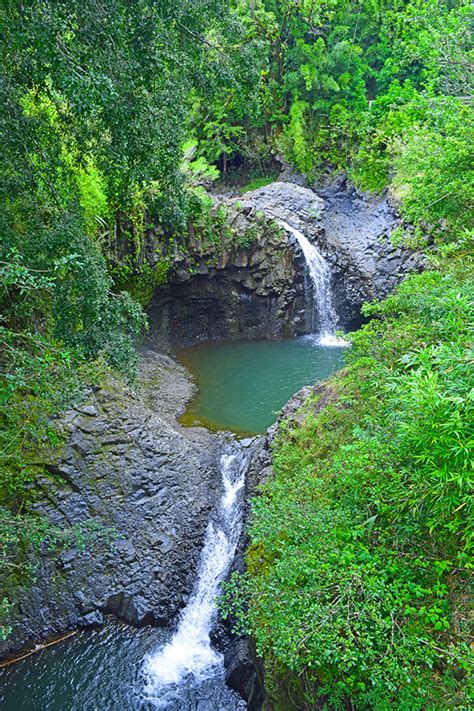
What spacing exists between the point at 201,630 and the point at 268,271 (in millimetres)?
13544

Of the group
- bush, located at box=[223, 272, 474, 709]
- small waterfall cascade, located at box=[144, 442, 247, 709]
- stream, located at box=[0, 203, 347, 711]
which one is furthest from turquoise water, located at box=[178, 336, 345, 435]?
bush, located at box=[223, 272, 474, 709]

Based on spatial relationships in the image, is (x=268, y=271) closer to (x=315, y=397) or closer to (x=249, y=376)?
(x=249, y=376)

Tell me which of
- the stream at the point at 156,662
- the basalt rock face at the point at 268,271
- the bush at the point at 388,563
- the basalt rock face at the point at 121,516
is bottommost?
the stream at the point at 156,662

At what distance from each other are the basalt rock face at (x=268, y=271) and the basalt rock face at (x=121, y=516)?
751 cm

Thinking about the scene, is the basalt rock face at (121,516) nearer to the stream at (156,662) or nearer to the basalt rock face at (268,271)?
the stream at (156,662)

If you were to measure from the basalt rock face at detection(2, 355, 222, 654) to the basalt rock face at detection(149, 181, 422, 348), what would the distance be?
24.6 feet

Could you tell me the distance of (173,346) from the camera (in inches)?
699

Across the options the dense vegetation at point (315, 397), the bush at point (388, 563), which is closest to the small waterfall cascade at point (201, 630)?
the dense vegetation at point (315, 397)

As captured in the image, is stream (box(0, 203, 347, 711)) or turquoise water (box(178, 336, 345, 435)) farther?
turquoise water (box(178, 336, 345, 435))

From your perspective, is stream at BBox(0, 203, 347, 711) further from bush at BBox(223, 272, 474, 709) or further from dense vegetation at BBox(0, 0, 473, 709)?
bush at BBox(223, 272, 474, 709)

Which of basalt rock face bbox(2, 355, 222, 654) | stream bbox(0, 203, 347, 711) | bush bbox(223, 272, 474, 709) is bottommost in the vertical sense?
stream bbox(0, 203, 347, 711)

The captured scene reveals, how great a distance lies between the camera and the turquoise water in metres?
12.9

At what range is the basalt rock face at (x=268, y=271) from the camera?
57.5 ft

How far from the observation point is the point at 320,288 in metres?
19.1
